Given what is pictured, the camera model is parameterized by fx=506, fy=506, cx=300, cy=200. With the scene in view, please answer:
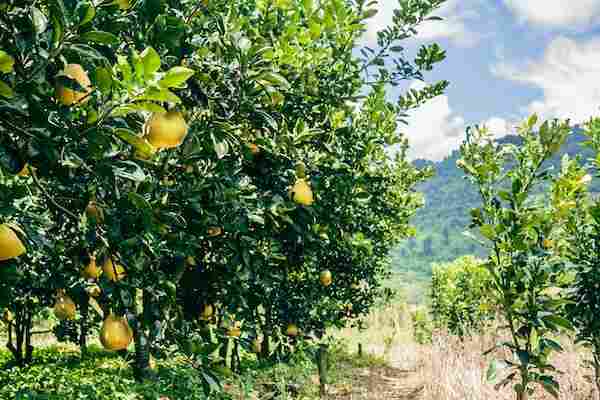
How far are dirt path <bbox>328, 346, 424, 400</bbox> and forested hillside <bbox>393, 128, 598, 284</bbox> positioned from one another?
69577 mm

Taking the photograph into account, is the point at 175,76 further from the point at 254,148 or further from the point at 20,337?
the point at 20,337

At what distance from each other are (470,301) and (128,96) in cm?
1461

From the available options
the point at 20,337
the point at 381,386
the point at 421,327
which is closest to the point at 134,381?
the point at 20,337

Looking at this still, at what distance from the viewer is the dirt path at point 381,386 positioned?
23.4 feet

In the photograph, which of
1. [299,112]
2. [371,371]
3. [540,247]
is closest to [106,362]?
[371,371]

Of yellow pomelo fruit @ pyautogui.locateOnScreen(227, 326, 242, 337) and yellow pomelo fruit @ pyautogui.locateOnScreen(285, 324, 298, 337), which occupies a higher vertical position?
yellow pomelo fruit @ pyautogui.locateOnScreen(227, 326, 242, 337)

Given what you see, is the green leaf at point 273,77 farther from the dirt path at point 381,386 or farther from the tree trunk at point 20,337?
the tree trunk at point 20,337

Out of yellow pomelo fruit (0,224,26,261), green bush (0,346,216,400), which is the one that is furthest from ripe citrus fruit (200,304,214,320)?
yellow pomelo fruit (0,224,26,261)

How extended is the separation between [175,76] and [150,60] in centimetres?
5

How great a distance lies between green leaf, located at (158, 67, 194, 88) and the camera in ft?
2.97

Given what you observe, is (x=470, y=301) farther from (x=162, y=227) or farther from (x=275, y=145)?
(x=162, y=227)

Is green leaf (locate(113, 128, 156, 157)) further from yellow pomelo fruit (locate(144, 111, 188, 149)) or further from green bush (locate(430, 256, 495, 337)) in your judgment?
green bush (locate(430, 256, 495, 337))

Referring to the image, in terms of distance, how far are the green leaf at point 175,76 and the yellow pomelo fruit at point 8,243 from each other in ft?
1.96

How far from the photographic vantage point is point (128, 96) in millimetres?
958
